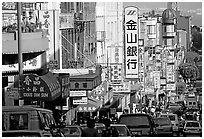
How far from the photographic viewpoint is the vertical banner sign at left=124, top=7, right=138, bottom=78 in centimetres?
3856

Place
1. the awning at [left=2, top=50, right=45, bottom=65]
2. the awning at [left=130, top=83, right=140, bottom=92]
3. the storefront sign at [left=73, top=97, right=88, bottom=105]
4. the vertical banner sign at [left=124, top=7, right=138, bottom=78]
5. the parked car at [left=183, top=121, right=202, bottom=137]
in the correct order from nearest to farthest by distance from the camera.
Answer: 1. the parked car at [left=183, top=121, right=202, bottom=137]
2. the awning at [left=2, top=50, right=45, bottom=65]
3. the storefront sign at [left=73, top=97, right=88, bottom=105]
4. the vertical banner sign at [left=124, top=7, right=138, bottom=78]
5. the awning at [left=130, top=83, right=140, bottom=92]

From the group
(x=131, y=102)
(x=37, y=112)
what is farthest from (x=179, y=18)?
(x=37, y=112)

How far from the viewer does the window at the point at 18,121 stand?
45.2ft

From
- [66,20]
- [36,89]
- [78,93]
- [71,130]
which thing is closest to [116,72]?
[66,20]

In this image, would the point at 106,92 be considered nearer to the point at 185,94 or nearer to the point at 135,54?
the point at 135,54

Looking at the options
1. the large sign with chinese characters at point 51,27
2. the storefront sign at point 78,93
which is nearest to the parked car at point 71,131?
the large sign with chinese characters at point 51,27

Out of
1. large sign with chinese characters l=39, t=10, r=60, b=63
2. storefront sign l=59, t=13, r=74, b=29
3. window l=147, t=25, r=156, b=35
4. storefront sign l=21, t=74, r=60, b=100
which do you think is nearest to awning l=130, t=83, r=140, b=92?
storefront sign l=59, t=13, r=74, b=29

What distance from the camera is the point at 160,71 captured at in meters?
73.9

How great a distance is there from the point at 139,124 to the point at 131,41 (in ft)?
63.5

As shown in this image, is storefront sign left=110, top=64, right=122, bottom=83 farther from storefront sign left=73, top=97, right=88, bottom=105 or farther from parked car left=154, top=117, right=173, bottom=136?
parked car left=154, top=117, right=173, bottom=136

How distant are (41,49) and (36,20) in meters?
5.70

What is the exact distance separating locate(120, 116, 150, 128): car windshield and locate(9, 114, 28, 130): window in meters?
6.64

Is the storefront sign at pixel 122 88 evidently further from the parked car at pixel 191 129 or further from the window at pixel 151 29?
the window at pixel 151 29

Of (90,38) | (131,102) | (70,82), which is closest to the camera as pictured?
(70,82)
